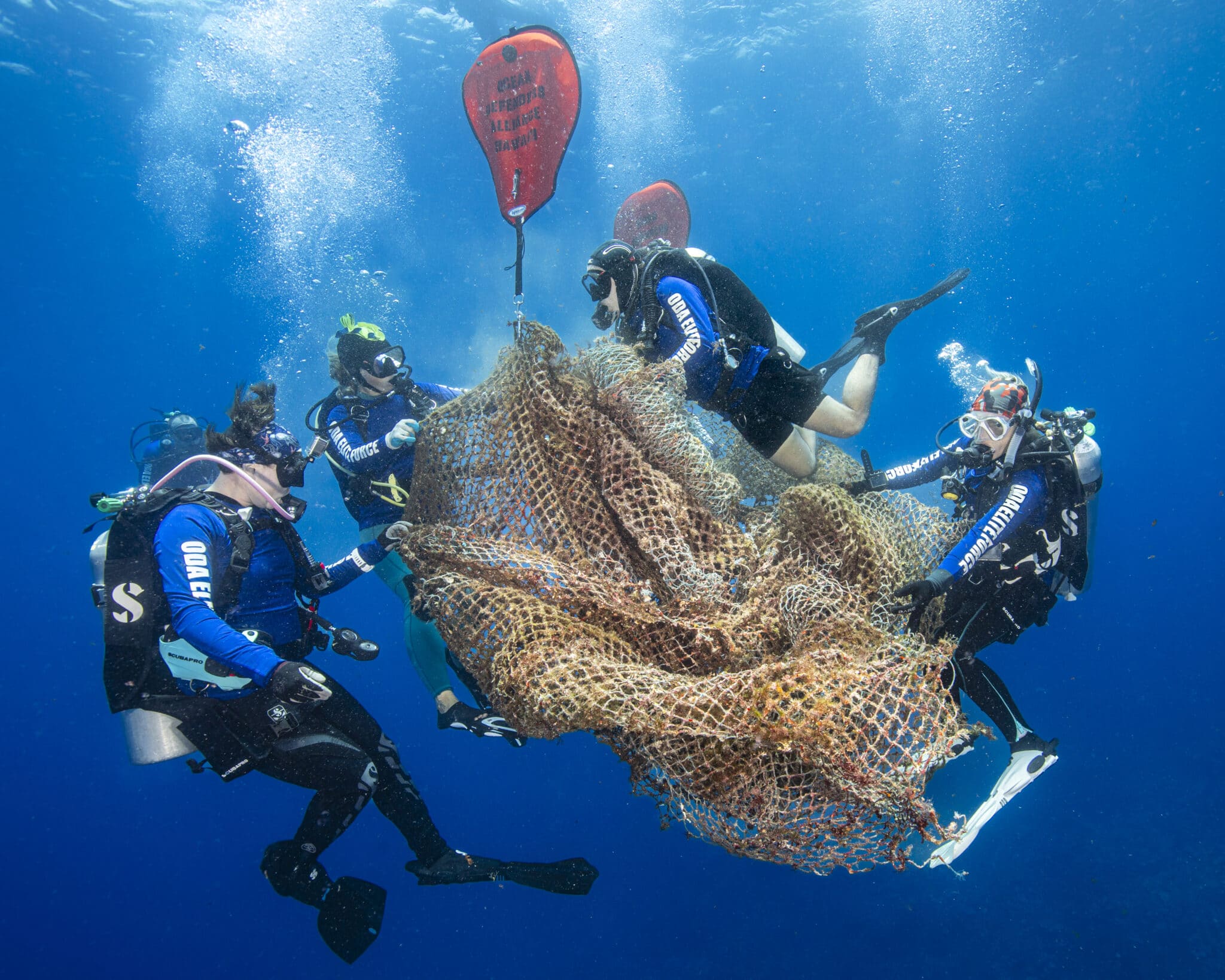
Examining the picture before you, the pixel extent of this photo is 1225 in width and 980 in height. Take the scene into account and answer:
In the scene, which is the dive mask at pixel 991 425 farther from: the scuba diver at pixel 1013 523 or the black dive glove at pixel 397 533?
the black dive glove at pixel 397 533

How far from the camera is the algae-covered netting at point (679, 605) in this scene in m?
2.17

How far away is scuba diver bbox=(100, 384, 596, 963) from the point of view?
3.19 m

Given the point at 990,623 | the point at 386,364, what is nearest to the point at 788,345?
the point at 990,623

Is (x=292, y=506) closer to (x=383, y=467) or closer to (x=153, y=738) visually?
(x=383, y=467)

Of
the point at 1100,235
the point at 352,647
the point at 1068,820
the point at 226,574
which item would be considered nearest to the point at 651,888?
the point at 1068,820

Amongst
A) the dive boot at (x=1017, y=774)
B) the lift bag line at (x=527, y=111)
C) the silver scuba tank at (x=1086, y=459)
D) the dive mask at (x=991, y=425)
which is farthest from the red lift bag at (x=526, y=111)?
the dive boot at (x=1017, y=774)

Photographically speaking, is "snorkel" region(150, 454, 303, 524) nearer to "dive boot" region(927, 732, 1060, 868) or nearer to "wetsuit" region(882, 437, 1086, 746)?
"wetsuit" region(882, 437, 1086, 746)

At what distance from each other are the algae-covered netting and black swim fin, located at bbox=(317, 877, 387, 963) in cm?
266

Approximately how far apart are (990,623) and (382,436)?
546 cm

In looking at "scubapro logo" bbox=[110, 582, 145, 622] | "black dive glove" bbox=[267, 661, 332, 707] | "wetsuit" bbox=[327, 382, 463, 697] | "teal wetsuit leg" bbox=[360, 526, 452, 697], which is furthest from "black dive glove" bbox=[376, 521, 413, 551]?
"scubapro logo" bbox=[110, 582, 145, 622]

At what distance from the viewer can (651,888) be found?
15.9m

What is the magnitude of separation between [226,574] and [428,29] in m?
26.2

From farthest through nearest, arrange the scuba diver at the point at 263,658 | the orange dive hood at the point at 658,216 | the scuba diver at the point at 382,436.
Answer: the orange dive hood at the point at 658,216, the scuba diver at the point at 382,436, the scuba diver at the point at 263,658

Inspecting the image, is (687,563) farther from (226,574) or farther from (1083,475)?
(1083,475)
